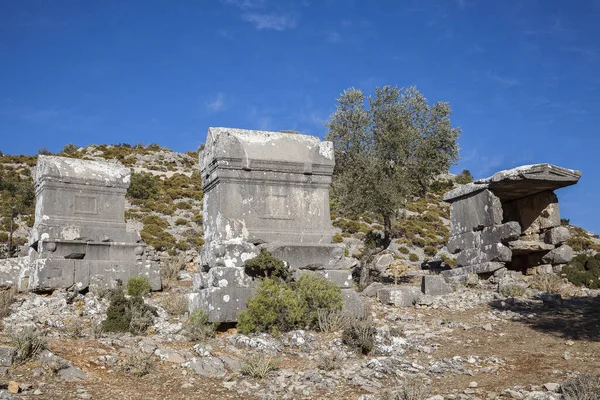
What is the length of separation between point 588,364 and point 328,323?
3.16 meters

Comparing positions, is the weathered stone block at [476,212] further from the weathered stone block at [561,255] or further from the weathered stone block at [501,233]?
the weathered stone block at [561,255]

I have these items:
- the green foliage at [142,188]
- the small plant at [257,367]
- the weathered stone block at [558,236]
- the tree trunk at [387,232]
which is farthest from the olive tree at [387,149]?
the green foliage at [142,188]

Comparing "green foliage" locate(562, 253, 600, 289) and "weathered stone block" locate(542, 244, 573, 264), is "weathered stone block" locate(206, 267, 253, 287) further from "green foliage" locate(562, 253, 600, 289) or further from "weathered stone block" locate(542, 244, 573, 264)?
"weathered stone block" locate(542, 244, 573, 264)

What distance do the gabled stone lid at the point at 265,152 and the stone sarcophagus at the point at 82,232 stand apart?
4390 millimetres

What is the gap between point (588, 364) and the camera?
19.8ft

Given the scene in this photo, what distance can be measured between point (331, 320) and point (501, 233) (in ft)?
25.4

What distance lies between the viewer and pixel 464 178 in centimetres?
4334

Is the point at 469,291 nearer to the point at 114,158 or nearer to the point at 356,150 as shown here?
the point at 356,150

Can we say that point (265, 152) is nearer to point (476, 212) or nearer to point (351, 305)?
point (351, 305)

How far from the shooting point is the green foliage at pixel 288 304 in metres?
7.47

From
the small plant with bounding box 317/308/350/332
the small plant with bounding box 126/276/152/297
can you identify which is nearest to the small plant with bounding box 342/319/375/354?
the small plant with bounding box 317/308/350/332

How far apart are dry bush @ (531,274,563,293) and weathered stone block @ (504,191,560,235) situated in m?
2.13

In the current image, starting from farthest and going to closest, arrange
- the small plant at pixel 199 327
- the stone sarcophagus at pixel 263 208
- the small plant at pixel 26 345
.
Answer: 1. the stone sarcophagus at pixel 263 208
2. the small plant at pixel 199 327
3. the small plant at pixel 26 345

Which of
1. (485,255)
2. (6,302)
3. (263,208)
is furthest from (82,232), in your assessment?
(485,255)
